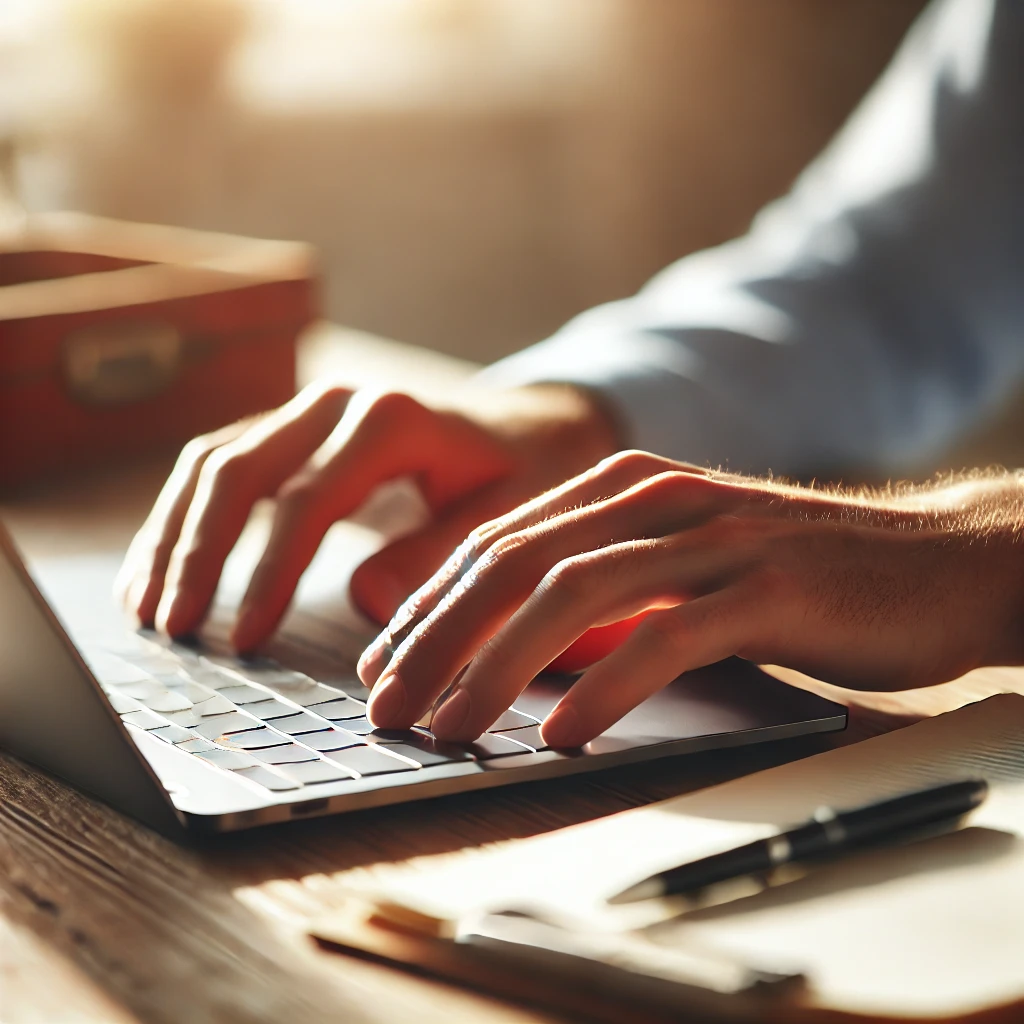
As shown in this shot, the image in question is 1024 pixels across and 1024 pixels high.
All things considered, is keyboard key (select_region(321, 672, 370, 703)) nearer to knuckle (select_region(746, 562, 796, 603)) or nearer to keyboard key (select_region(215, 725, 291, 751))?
keyboard key (select_region(215, 725, 291, 751))

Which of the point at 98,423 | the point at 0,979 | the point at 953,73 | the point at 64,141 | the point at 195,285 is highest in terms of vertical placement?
the point at 64,141

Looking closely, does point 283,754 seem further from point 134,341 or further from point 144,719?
point 134,341

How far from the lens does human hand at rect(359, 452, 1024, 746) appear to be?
0.46m

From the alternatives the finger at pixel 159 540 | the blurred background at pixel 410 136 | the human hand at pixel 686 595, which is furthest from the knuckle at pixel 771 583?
the blurred background at pixel 410 136

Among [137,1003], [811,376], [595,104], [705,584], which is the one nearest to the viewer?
[137,1003]

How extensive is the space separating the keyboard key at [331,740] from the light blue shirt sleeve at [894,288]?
0.56 meters

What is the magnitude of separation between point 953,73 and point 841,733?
0.79m

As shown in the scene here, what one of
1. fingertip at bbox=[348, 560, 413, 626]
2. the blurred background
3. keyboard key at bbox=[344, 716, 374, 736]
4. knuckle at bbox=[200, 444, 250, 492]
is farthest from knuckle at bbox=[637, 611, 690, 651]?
the blurred background

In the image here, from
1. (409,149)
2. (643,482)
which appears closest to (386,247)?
(409,149)

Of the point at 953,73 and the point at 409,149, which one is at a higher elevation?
the point at 409,149

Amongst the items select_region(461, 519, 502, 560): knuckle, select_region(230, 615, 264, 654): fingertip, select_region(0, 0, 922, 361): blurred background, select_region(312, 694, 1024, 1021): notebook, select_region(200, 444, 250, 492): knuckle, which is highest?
select_region(0, 0, 922, 361): blurred background

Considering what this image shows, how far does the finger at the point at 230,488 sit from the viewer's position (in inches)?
25.0

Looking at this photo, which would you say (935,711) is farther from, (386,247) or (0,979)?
(386,247)

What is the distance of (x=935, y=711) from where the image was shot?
55 cm
